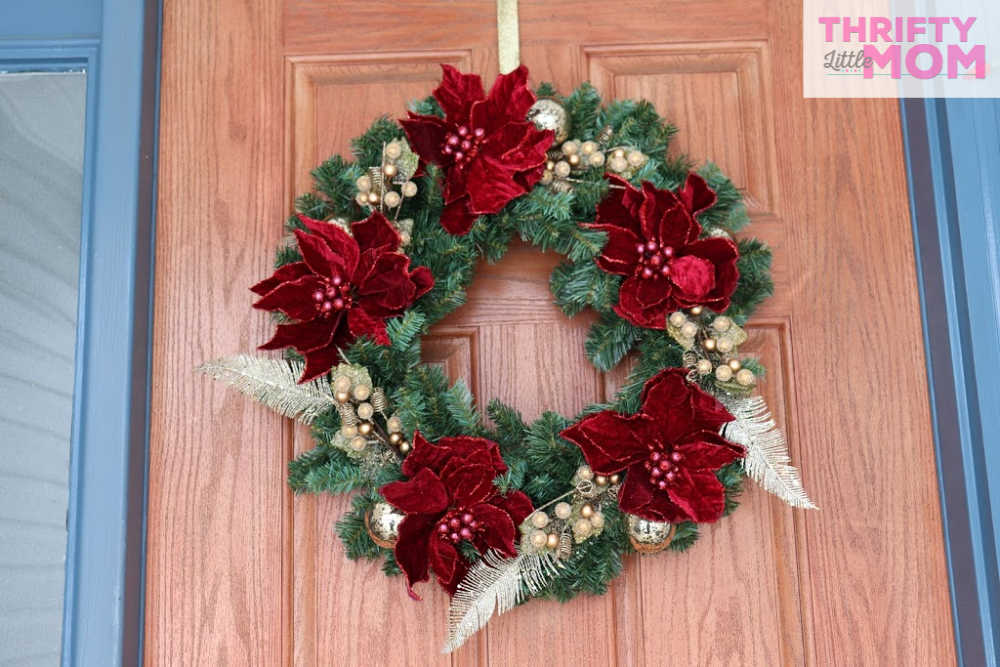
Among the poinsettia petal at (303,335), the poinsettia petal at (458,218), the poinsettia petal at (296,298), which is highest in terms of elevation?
the poinsettia petal at (458,218)

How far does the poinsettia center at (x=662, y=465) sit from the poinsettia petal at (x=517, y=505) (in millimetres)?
148

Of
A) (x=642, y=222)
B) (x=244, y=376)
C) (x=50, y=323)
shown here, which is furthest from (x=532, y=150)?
(x=50, y=323)

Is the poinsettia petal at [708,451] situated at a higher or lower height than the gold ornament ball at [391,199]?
lower

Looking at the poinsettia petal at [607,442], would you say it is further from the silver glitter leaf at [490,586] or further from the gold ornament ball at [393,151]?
the gold ornament ball at [393,151]

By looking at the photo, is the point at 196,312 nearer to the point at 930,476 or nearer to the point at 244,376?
the point at 244,376

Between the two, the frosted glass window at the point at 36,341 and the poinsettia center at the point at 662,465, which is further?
the frosted glass window at the point at 36,341

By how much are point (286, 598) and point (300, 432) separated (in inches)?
8.7

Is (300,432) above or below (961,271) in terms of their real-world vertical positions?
below

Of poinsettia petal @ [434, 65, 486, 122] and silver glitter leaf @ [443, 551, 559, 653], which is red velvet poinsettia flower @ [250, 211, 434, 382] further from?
silver glitter leaf @ [443, 551, 559, 653]

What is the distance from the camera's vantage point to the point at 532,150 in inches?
40.6

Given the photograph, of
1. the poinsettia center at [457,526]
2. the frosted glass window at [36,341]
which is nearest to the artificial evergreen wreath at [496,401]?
the poinsettia center at [457,526]

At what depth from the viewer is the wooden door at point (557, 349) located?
1.10 metres

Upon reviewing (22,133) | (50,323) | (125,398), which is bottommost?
(125,398)

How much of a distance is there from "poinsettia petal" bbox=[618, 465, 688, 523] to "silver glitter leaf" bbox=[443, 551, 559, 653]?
12 centimetres
